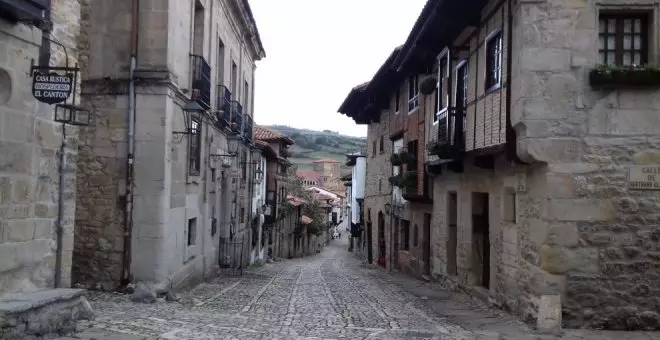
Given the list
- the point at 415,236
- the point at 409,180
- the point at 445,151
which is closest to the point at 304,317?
the point at 445,151

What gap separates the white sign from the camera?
7.86 meters

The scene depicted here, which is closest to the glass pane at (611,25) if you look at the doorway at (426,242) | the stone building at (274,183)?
the doorway at (426,242)

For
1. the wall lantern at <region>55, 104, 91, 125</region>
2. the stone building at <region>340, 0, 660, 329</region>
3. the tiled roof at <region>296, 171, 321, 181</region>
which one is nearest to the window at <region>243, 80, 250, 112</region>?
the stone building at <region>340, 0, 660, 329</region>

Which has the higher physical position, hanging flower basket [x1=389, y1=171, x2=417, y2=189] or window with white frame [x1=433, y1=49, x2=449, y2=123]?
window with white frame [x1=433, y1=49, x2=449, y2=123]

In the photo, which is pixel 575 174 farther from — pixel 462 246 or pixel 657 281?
pixel 462 246

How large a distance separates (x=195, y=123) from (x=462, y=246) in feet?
20.7

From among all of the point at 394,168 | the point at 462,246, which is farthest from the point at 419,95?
the point at 462,246

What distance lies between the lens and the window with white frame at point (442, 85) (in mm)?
13060

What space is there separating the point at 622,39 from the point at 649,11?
482mm

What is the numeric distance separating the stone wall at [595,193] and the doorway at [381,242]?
51.1 feet

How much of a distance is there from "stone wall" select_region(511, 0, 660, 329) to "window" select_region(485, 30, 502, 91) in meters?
1.44

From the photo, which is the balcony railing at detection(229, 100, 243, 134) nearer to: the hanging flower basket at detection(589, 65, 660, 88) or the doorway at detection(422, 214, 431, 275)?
the doorway at detection(422, 214, 431, 275)

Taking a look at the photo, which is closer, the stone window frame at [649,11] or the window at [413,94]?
the stone window frame at [649,11]

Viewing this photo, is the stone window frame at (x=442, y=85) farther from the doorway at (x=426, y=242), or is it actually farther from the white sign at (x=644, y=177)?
the white sign at (x=644, y=177)
